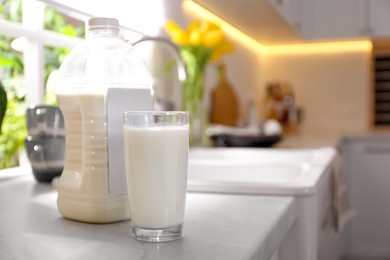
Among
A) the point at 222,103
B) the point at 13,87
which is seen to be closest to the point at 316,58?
the point at 222,103

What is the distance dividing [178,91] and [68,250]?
182 cm

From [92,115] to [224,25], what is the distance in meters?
2.38

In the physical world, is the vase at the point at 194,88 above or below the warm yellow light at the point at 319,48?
below

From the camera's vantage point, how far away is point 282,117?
391cm

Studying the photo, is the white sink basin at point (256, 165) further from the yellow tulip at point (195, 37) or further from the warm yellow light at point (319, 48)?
the warm yellow light at point (319, 48)

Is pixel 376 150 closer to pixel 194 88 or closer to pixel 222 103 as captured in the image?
pixel 222 103

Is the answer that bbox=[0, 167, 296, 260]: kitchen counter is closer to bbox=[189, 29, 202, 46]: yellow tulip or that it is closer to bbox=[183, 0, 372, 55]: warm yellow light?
bbox=[189, 29, 202, 46]: yellow tulip

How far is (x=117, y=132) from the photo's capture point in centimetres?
81

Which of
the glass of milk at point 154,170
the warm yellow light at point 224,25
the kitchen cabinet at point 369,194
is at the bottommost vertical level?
the kitchen cabinet at point 369,194

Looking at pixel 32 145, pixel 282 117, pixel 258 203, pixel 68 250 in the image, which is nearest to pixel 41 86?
pixel 32 145

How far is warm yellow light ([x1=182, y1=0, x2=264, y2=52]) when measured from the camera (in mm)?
2607

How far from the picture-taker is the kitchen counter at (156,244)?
0.65 meters

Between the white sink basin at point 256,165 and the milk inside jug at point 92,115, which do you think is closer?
the milk inside jug at point 92,115

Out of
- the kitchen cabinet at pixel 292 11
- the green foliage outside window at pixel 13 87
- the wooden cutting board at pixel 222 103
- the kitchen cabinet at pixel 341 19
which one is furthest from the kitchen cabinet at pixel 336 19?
the green foliage outside window at pixel 13 87
